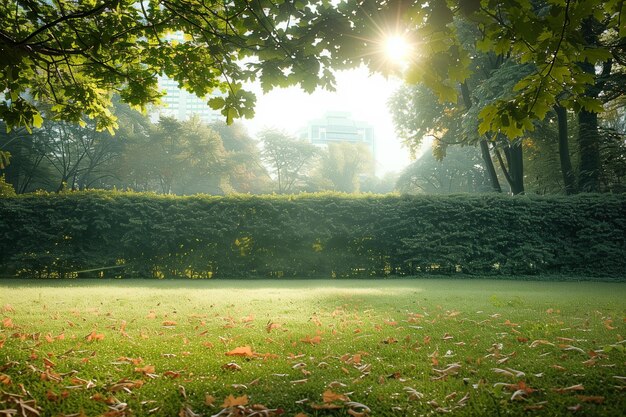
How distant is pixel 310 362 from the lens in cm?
329

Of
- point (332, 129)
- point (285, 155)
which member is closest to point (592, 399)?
point (285, 155)

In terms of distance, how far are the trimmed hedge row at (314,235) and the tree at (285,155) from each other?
45767 millimetres

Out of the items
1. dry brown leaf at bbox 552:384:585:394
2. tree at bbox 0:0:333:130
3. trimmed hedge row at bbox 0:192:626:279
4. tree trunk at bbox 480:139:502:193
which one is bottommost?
dry brown leaf at bbox 552:384:585:394

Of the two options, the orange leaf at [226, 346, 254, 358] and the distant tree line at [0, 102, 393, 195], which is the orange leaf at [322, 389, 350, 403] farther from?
the distant tree line at [0, 102, 393, 195]

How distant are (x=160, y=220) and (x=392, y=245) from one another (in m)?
8.63

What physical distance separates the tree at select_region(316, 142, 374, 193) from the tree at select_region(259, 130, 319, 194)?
23.6 feet

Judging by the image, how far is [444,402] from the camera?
250 centimetres

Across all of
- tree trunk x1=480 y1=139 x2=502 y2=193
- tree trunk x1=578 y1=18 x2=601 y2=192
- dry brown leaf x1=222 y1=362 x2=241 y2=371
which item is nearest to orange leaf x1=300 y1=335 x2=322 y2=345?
dry brown leaf x1=222 y1=362 x2=241 y2=371

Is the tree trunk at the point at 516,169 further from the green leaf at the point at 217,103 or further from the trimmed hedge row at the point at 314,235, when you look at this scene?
the green leaf at the point at 217,103

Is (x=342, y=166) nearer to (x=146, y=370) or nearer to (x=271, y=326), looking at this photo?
(x=271, y=326)

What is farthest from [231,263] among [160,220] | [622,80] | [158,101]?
[622,80]

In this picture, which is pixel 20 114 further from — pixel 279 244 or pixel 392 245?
pixel 392 245

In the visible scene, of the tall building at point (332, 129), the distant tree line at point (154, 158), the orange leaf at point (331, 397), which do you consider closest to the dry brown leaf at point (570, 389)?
the orange leaf at point (331, 397)

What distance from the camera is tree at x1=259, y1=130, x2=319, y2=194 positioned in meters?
59.7
